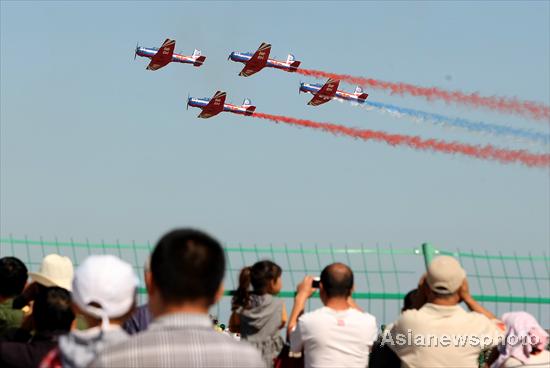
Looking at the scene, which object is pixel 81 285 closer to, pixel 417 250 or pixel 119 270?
pixel 119 270

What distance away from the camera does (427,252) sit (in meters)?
8.91

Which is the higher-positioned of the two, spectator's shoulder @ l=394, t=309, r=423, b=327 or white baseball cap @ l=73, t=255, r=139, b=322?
white baseball cap @ l=73, t=255, r=139, b=322

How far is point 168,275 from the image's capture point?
12.6ft

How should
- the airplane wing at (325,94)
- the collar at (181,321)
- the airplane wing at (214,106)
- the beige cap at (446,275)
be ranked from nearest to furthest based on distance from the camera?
the collar at (181,321) < the beige cap at (446,275) < the airplane wing at (325,94) < the airplane wing at (214,106)

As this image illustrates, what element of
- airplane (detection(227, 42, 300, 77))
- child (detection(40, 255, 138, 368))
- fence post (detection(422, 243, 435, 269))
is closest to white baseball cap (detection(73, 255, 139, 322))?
child (detection(40, 255, 138, 368))

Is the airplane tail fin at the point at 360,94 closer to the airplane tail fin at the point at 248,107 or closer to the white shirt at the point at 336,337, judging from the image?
the airplane tail fin at the point at 248,107

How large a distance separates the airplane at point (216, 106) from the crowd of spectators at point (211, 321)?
128 ft

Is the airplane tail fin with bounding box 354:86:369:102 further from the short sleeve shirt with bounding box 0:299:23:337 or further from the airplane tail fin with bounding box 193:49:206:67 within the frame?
the short sleeve shirt with bounding box 0:299:23:337

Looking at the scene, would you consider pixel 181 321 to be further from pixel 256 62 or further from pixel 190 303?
pixel 256 62

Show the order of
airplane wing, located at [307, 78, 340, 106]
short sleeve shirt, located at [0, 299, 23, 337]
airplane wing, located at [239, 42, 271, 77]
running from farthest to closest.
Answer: airplane wing, located at [307, 78, 340, 106]
airplane wing, located at [239, 42, 271, 77]
short sleeve shirt, located at [0, 299, 23, 337]

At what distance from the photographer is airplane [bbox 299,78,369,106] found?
45.2 m

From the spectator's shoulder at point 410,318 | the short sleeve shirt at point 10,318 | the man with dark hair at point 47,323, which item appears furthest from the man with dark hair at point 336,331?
the man with dark hair at point 47,323

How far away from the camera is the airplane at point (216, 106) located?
1845 inches

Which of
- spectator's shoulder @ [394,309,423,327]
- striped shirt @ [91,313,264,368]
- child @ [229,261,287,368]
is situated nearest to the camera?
striped shirt @ [91,313,264,368]
